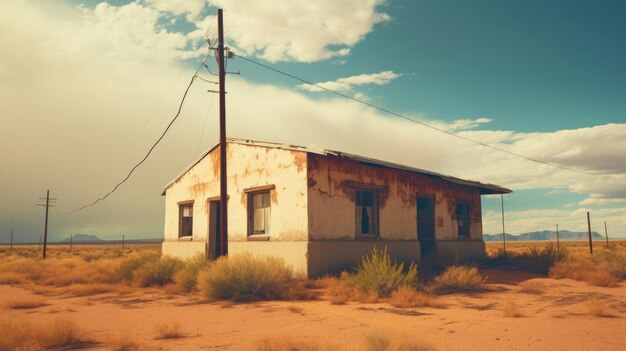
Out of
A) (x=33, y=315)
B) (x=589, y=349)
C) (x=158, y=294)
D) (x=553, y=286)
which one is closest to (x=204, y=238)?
(x=158, y=294)

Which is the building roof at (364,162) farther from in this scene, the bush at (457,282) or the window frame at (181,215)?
the bush at (457,282)

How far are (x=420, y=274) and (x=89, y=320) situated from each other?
8.99 meters

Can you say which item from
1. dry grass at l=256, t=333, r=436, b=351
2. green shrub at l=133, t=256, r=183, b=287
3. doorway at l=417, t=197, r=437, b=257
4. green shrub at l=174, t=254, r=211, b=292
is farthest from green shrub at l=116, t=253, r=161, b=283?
dry grass at l=256, t=333, r=436, b=351

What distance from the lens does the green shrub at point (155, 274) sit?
43.8 feet

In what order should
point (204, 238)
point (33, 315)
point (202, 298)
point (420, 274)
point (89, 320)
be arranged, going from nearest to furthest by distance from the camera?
point (89, 320) → point (33, 315) → point (202, 298) → point (420, 274) → point (204, 238)

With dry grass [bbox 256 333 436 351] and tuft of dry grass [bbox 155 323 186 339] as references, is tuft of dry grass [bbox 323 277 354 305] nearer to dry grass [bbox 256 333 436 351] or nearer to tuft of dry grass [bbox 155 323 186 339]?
tuft of dry grass [bbox 155 323 186 339]

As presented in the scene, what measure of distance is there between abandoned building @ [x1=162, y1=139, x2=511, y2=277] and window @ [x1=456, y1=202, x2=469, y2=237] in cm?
4

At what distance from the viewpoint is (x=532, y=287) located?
11.1 meters

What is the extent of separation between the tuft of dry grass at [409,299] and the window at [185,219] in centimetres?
1088

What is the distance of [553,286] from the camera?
11711 millimetres

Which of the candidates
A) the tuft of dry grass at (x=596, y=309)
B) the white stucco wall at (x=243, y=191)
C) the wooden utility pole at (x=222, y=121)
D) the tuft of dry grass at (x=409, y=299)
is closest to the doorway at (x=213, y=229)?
the white stucco wall at (x=243, y=191)

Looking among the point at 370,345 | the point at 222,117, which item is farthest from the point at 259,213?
the point at 370,345

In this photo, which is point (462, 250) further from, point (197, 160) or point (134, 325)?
point (134, 325)

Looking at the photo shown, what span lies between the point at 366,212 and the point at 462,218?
6.40 m
